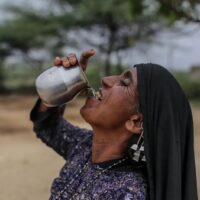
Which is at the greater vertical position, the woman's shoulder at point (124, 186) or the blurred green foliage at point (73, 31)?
the woman's shoulder at point (124, 186)

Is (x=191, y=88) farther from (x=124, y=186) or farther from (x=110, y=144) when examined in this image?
(x=124, y=186)

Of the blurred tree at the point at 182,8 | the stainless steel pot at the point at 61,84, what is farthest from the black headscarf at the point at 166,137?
the blurred tree at the point at 182,8

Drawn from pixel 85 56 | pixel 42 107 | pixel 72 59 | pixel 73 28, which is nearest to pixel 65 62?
pixel 72 59

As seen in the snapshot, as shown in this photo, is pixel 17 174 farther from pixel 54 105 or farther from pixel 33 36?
pixel 33 36

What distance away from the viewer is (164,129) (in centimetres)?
186

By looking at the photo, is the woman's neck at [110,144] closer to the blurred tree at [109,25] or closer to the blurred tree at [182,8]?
the blurred tree at [182,8]

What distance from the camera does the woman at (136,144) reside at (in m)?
1.86

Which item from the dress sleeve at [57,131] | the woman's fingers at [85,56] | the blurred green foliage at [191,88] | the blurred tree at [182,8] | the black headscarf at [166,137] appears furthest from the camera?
the blurred green foliage at [191,88]

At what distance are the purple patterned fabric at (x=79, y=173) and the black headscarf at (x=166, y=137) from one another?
87mm

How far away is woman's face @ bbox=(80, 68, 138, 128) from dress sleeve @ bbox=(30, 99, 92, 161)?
0.35 m

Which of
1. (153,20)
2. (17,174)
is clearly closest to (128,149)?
(17,174)

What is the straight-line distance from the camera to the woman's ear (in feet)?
6.47

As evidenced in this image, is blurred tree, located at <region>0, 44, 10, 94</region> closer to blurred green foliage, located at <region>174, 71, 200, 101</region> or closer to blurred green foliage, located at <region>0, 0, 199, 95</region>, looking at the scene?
blurred green foliage, located at <region>0, 0, 199, 95</region>

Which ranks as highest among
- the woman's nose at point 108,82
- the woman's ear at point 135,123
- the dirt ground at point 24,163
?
the woman's nose at point 108,82
